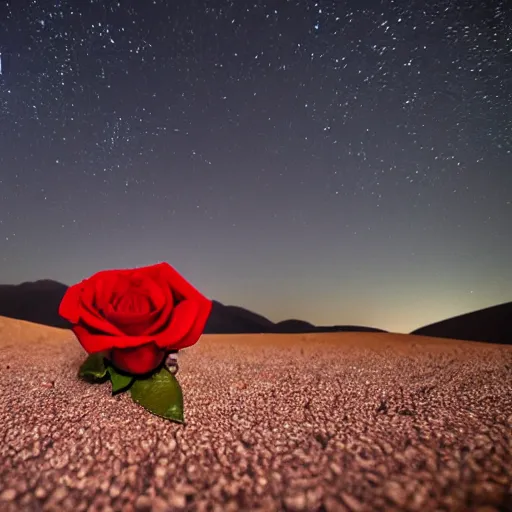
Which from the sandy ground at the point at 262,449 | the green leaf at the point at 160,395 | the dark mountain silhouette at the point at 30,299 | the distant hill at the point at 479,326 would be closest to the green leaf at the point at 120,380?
the green leaf at the point at 160,395

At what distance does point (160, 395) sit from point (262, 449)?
0.35 m

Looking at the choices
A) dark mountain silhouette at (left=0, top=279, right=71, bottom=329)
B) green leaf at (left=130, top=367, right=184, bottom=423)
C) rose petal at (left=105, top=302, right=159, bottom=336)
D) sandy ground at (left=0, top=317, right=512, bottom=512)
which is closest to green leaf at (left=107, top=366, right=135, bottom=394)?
green leaf at (left=130, top=367, right=184, bottom=423)

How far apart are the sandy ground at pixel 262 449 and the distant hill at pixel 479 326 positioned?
5565 mm

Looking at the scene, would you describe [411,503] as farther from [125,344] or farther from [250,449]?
[125,344]

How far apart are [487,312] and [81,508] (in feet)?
27.9

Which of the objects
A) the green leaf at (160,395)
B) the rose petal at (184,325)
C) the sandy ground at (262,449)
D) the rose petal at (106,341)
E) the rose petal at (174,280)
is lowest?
the sandy ground at (262,449)

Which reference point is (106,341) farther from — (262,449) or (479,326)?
(479,326)

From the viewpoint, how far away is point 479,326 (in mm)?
→ 6816

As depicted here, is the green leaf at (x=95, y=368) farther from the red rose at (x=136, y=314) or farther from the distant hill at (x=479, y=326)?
the distant hill at (x=479, y=326)

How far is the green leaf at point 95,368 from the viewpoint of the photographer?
115 cm

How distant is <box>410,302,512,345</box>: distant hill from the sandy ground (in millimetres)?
5565

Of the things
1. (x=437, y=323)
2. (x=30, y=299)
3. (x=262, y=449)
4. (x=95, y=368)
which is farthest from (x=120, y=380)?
(x=30, y=299)

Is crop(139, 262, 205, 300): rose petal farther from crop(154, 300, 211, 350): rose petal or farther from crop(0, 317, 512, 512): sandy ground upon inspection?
crop(0, 317, 512, 512): sandy ground

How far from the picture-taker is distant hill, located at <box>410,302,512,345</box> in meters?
6.38
